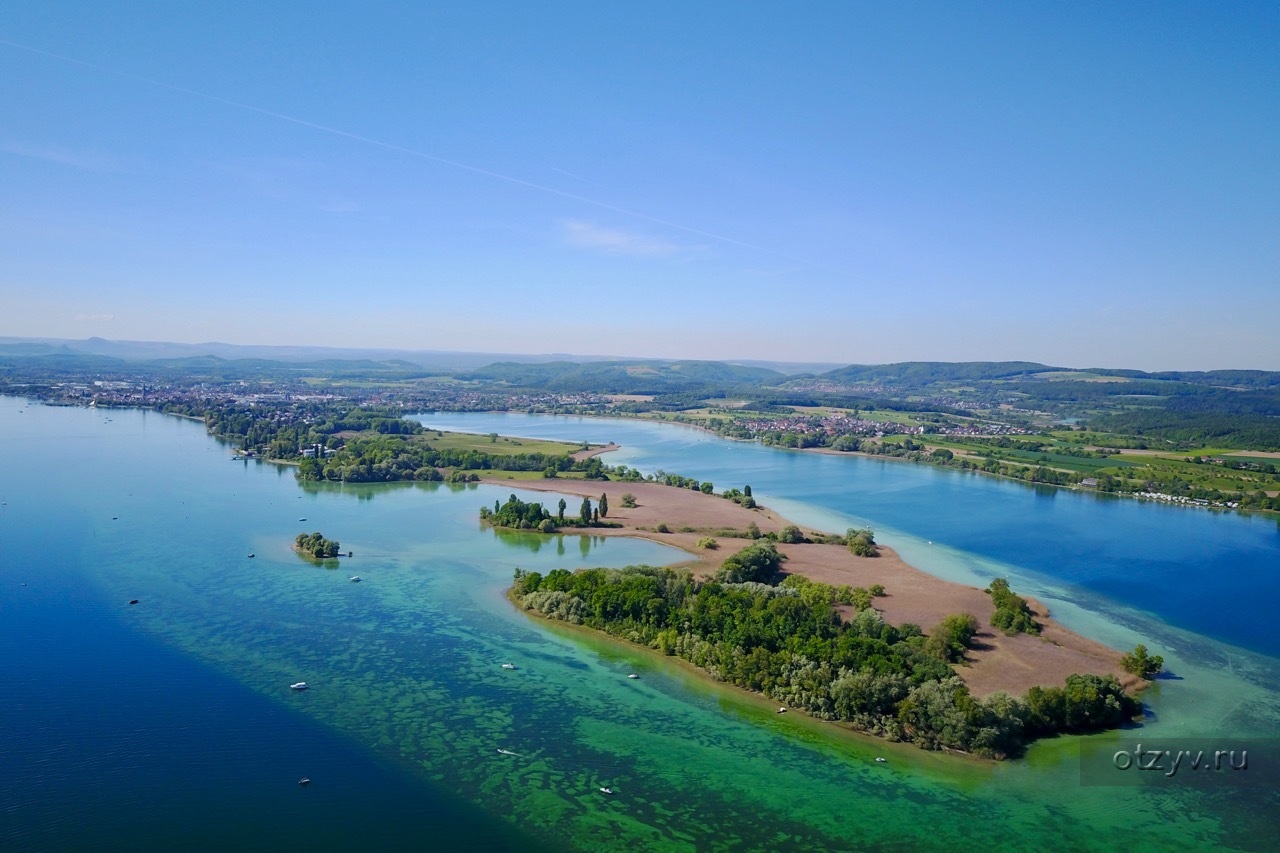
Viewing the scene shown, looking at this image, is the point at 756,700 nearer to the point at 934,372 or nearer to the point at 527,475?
the point at 527,475

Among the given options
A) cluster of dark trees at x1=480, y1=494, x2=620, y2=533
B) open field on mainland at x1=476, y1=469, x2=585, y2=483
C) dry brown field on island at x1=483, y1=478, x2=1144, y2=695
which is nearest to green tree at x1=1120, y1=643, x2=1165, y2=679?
dry brown field on island at x1=483, y1=478, x2=1144, y2=695

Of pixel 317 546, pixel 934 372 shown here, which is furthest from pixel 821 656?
pixel 934 372

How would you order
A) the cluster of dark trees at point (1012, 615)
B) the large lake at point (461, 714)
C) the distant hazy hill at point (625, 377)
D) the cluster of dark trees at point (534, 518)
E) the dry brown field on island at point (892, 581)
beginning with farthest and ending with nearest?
1. the distant hazy hill at point (625, 377)
2. the cluster of dark trees at point (534, 518)
3. the cluster of dark trees at point (1012, 615)
4. the dry brown field on island at point (892, 581)
5. the large lake at point (461, 714)

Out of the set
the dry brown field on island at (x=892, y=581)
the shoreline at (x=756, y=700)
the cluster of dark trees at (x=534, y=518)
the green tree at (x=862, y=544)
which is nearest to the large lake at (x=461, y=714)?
the shoreline at (x=756, y=700)

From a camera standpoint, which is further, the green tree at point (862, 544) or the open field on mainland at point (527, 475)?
the open field on mainland at point (527, 475)

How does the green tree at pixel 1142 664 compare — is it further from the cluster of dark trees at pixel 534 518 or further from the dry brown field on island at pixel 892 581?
the cluster of dark trees at pixel 534 518

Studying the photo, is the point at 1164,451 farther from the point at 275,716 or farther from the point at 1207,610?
the point at 275,716
